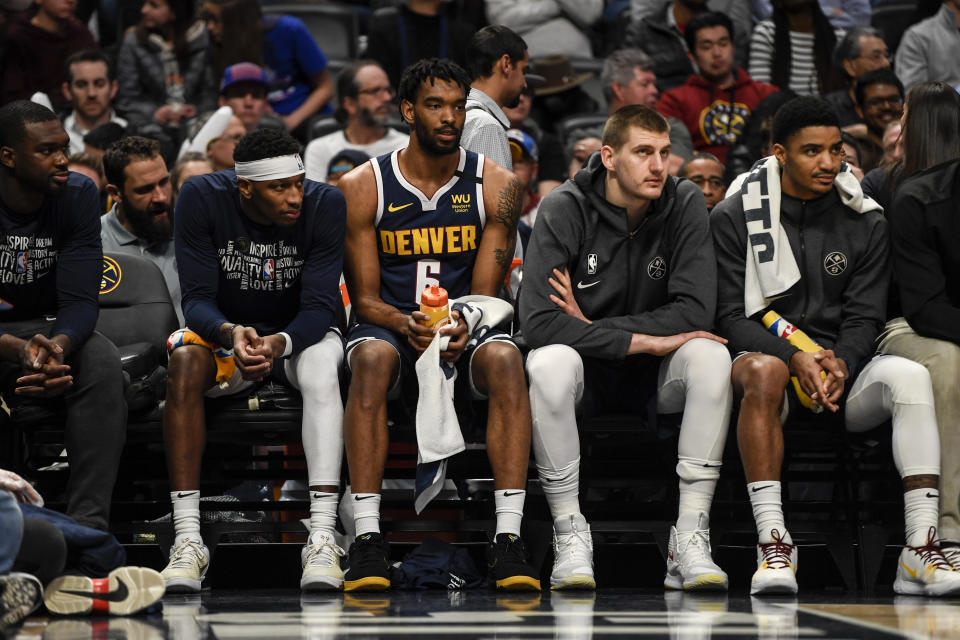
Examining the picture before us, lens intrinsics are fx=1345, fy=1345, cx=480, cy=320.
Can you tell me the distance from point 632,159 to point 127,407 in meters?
2.14

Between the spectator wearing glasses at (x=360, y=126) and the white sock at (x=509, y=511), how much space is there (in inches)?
142

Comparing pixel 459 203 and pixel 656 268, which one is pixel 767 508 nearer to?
pixel 656 268

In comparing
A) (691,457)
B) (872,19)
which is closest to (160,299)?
(691,457)

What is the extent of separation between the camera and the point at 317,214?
519cm

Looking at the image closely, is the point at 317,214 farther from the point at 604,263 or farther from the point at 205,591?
the point at 205,591

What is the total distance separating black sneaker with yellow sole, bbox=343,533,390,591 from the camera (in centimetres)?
461

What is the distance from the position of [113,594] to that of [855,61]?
587 centimetres

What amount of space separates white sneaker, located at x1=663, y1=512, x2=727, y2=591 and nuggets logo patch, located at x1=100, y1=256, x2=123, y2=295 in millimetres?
2536

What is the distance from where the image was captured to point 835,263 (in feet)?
17.0

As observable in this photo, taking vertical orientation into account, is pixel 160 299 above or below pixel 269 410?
above

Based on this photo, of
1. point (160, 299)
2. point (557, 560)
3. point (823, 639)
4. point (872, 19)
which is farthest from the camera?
point (872, 19)

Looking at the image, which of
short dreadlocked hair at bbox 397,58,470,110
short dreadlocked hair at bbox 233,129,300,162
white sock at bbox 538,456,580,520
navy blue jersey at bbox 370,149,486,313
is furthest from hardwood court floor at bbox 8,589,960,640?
short dreadlocked hair at bbox 397,58,470,110

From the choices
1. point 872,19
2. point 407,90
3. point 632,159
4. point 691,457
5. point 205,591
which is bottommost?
point 205,591

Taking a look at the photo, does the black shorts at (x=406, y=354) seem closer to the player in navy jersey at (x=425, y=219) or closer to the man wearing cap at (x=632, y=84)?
the player in navy jersey at (x=425, y=219)
